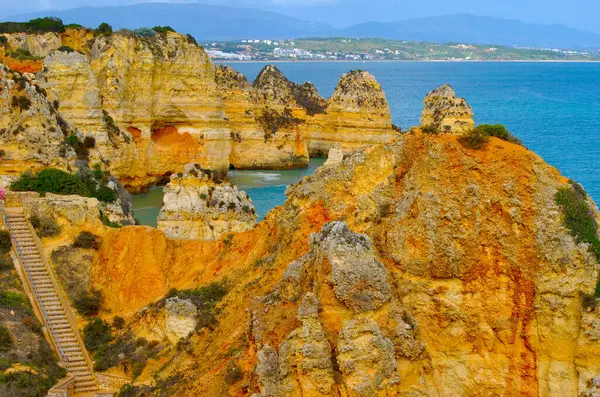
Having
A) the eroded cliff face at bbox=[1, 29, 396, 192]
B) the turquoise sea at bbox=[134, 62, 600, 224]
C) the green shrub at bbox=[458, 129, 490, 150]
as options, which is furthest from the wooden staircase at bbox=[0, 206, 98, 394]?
the turquoise sea at bbox=[134, 62, 600, 224]

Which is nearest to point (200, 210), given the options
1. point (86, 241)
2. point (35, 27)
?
point (86, 241)

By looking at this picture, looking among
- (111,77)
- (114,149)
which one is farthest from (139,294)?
(111,77)

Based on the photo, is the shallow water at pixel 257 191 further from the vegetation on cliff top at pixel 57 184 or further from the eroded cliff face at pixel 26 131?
the eroded cliff face at pixel 26 131

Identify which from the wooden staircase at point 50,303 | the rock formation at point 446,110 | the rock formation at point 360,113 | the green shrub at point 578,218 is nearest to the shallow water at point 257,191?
the rock formation at point 360,113

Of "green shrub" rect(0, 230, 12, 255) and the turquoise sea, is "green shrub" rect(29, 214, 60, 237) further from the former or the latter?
the turquoise sea

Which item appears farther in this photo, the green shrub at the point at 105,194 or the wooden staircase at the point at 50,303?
the green shrub at the point at 105,194

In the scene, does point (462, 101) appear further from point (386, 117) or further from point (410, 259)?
point (410, 259)
